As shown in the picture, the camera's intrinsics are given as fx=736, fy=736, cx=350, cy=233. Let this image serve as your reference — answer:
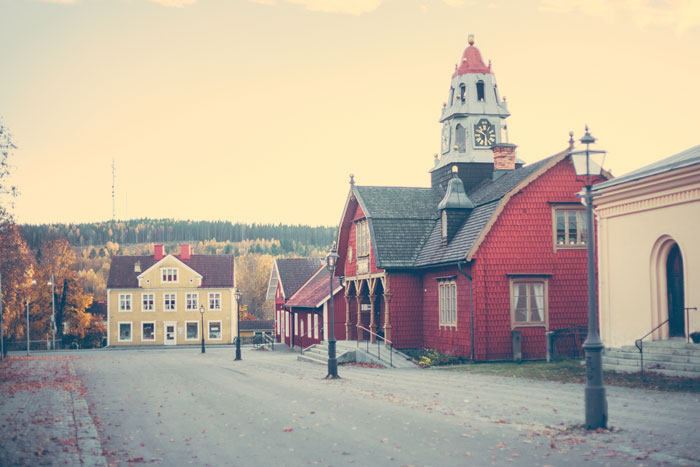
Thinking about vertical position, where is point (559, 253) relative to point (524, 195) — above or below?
below

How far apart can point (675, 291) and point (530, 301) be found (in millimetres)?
8123

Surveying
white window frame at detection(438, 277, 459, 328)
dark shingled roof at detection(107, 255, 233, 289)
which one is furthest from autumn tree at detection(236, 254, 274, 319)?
white window frame at detection(438, 277, 459, 328)

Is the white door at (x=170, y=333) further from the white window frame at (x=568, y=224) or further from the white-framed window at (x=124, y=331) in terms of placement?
the white window frame at (x=568, y=224)

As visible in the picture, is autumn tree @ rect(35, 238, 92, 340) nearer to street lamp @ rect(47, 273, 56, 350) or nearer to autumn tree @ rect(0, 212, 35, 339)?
street lamp @ rect(47, 273, 56, 350)

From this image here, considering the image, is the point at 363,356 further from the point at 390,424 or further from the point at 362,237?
the point at 390,424

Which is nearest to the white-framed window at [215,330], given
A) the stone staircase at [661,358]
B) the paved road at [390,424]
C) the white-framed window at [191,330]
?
the white-framed window at [191,330]

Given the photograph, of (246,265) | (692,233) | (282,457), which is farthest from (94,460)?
(246,265)

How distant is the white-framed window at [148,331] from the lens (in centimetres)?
6656

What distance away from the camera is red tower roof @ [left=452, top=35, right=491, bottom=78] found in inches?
1304

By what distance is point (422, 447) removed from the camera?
32.9 feet

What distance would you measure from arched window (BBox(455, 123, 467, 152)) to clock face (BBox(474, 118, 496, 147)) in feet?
1.66

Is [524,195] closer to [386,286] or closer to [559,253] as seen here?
[559,253]

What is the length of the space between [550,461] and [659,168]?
11201 mm

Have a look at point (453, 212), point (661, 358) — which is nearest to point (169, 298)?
point (453, 212)
